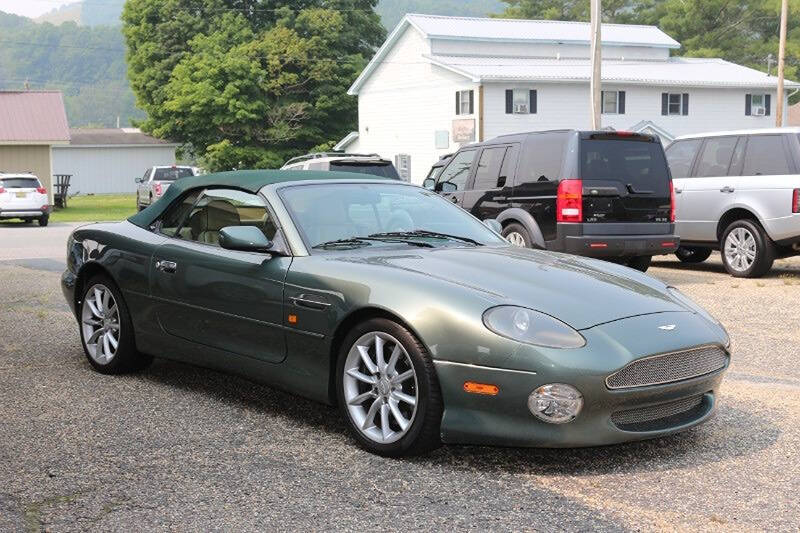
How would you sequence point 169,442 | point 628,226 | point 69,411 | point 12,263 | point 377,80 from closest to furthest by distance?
point 169,442 → point 69,411 → point 628,226 → point 12,263 → point 377,80

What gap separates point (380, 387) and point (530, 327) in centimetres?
82

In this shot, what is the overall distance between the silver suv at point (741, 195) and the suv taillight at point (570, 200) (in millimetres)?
3113

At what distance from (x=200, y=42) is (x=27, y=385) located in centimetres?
5760

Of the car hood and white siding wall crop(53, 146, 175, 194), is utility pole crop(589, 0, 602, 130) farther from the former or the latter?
white siding wall crop(53, 146, 175, 194)

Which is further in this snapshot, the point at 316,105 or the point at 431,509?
the point at 316,105

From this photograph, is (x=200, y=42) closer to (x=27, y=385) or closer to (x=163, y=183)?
(x=163, y=183)

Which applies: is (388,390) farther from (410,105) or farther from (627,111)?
(410,105)

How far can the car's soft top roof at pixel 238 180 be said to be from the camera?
20.9ft

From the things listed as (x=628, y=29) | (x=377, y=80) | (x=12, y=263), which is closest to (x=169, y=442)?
(x=12, y=263)

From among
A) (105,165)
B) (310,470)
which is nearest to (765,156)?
(310,470)

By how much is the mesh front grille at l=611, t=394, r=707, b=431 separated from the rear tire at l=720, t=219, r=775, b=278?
28.0 feet

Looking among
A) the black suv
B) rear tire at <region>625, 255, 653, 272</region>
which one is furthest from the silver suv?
the black suv

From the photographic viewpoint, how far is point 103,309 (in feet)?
23.2

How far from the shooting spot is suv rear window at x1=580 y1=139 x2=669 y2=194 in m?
11.4
